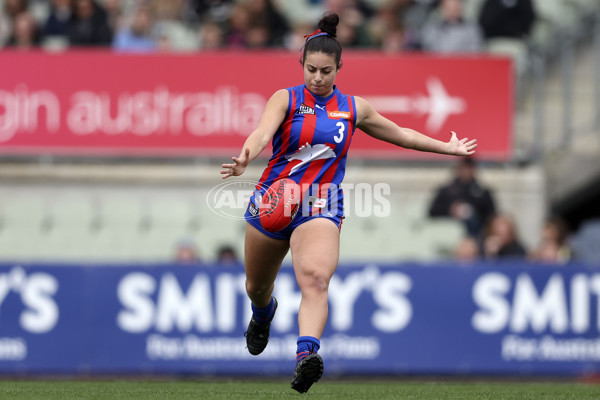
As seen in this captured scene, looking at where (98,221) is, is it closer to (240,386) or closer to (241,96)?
(241,96)

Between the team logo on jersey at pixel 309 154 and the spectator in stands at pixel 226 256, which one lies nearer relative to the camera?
the team logo on jersey at pixel 309 154

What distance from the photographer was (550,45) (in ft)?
49.6

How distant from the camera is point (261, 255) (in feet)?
24.0

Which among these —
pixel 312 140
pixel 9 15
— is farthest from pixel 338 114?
pixel 9 15

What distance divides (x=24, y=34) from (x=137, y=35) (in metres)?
1.35

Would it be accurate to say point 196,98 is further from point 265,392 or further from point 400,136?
point 400,136

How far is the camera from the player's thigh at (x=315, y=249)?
6.86 m

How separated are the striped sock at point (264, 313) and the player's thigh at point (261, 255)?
0.43 m

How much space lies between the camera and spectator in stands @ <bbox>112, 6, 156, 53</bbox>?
45.1 ft

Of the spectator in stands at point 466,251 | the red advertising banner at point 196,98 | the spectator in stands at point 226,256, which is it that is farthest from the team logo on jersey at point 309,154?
the red advertising banner at point 196,98

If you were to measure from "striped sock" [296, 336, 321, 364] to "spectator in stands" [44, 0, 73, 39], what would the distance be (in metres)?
8.46

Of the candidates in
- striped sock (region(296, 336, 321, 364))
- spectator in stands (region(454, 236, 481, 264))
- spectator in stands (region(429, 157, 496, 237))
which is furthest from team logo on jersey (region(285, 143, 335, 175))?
spectator in stands (region(429, 157, 496, 237))

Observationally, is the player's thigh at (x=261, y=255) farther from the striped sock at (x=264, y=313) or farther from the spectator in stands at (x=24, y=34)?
the spectator in stands at (x=24, y=34)

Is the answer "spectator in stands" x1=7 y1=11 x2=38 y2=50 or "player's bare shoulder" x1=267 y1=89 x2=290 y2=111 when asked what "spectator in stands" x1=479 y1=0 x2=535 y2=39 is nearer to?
"spectator in stands" x1=7 y1=11 x2=38 y2=50
